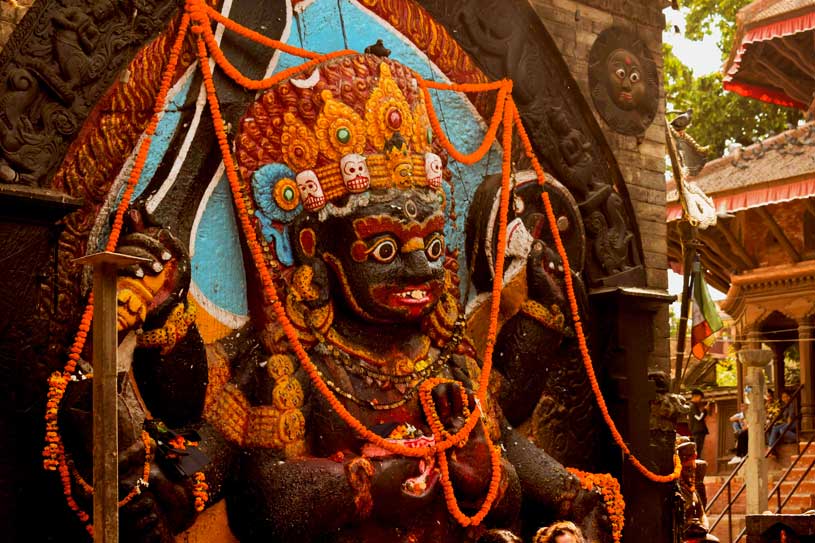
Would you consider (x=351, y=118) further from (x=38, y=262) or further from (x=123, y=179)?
(x=38, y=262)

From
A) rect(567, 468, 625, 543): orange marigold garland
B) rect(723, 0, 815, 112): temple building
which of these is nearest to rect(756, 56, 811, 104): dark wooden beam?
rect(723, 0, 815, 112): temple building

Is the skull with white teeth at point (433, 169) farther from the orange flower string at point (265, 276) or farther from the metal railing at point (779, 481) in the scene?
the metal railing at point (779, 481)

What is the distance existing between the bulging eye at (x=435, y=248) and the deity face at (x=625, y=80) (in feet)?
7.74

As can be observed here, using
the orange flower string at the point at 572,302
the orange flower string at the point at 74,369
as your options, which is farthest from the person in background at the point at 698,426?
the orange flower string at the point at 74,369

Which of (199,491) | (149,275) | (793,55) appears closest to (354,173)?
(149,275)

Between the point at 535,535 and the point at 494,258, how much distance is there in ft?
5.91

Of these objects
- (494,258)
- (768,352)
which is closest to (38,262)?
(494,258)

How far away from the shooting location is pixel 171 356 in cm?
775

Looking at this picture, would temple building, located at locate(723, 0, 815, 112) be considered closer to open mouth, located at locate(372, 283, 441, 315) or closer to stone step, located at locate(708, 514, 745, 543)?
stone step, located at locate(708, 514, 745, 543)

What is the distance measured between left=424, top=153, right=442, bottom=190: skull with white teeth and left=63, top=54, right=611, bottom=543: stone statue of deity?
0.04 feet

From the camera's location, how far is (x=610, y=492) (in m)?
9.50

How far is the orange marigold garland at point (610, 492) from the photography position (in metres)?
9.36

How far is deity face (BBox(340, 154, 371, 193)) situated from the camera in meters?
8.40

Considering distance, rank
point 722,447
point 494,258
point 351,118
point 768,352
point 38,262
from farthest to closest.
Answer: point 722,447 → point 768,352 → point 494,258 → point 351,118 → point 38,262
